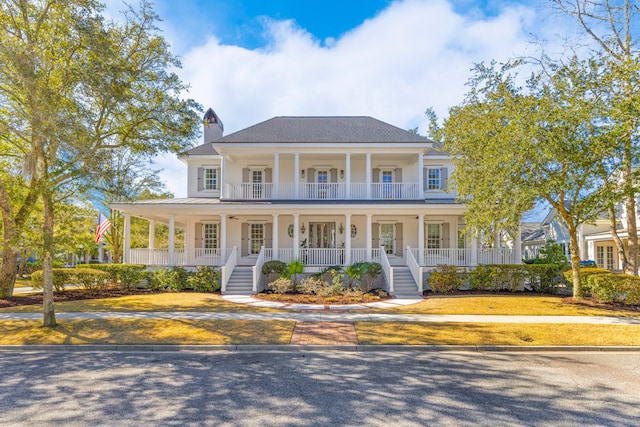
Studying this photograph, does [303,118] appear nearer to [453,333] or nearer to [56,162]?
[56,162]

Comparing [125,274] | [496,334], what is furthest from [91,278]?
[496,334]

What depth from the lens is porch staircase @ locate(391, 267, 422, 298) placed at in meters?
16.2

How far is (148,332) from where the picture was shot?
9500 millimetres

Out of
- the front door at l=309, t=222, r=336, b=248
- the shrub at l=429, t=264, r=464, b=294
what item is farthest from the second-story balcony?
the shrub at l=429, t=264, r=464, b=294

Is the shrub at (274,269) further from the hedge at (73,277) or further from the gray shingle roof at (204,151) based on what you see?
the gray shingle roof at (204,151)

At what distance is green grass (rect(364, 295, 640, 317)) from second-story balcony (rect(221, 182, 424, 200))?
7020mm

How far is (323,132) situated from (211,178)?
7.24 meters

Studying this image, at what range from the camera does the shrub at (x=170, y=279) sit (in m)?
17.2

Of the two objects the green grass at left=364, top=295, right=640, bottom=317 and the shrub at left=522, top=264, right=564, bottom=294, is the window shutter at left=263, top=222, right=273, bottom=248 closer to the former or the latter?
the green grass at left=364, top=295, right=640, bottom=317

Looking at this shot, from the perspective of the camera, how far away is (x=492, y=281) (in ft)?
55.5

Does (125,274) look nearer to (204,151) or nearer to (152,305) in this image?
(152,305)

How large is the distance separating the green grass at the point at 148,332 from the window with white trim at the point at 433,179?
47.8 feet

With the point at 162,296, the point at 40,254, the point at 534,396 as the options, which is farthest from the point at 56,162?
the point at 534,396

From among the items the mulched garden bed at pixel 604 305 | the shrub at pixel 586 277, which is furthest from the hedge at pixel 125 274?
the shrub at pixel 586 277
